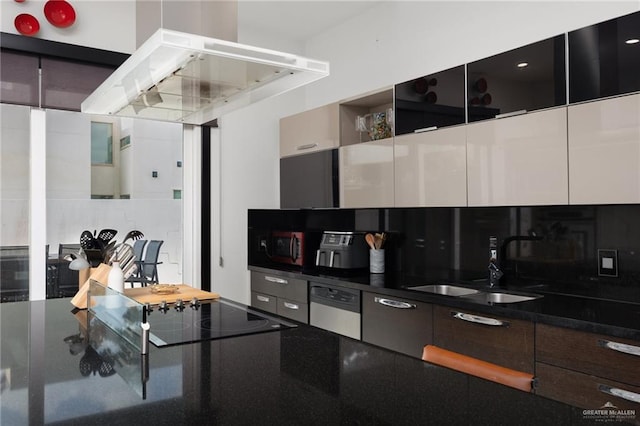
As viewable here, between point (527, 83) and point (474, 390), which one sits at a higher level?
point (527, 83)

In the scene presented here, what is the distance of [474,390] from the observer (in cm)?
122

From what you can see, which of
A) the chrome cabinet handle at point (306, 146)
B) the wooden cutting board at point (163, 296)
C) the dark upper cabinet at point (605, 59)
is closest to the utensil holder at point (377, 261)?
the chrome cabinet handle at point (306, 146)

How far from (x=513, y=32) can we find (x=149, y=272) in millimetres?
3079

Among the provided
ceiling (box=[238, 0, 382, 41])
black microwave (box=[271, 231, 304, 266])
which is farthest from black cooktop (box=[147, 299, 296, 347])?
ceiling (box=[238, 0, 382, 41])

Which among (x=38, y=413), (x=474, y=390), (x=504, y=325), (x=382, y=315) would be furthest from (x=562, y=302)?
(x=38, y=413)

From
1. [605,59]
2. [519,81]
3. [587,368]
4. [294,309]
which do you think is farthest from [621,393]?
[294,309]

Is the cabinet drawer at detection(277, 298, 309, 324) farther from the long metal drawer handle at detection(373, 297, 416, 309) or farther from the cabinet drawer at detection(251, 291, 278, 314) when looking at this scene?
the long metal drawer handle at detection(373, 297, 416, 309)

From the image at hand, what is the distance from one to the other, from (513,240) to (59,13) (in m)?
3.26

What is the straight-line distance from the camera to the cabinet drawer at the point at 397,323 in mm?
2650

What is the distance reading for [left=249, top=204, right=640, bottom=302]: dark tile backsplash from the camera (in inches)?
96.7

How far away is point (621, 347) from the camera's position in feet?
5.94

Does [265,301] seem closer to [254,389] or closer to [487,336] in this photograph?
[487,336]

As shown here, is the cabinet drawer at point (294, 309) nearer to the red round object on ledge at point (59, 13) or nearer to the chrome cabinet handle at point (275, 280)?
the chrome cabinet handle at point (275, 280)

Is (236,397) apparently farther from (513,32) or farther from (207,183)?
(207,183)
